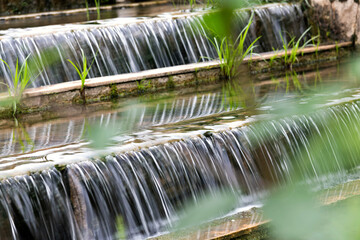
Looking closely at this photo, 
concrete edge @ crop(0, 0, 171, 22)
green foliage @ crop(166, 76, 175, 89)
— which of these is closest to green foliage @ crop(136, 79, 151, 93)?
green foliage @ crop(166, 76, 175, 89)

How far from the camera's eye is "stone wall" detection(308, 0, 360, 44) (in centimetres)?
807

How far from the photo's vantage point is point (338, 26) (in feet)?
27.0

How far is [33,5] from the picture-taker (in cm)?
1067

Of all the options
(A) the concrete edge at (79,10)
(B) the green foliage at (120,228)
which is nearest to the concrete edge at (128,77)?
(B) the green foliage at (120,228)

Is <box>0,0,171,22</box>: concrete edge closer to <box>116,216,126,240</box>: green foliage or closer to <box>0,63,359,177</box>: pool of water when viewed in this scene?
<box>0,63,359,177</box>: pool of water

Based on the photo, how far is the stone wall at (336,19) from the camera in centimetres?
807

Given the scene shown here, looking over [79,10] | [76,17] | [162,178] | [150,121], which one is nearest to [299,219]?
[162,178]

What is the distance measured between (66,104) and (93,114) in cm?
62

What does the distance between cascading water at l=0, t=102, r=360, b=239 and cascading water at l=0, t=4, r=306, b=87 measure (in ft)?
8.30

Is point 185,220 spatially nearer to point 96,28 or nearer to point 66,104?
point 66,104

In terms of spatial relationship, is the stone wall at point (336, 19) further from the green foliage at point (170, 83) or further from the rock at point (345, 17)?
the green foliage at point (170, 83)

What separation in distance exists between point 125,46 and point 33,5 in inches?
175

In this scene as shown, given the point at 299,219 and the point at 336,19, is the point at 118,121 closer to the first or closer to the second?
the point at 299,219

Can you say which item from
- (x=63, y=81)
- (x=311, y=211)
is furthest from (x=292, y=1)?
(x=311, y=211)
